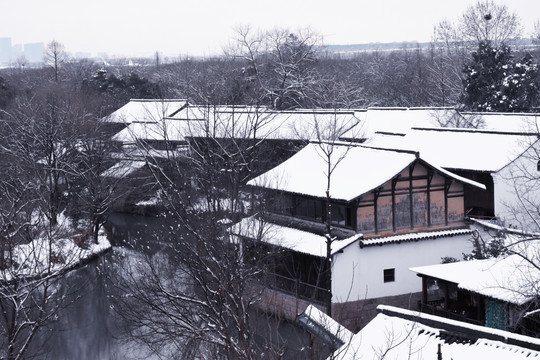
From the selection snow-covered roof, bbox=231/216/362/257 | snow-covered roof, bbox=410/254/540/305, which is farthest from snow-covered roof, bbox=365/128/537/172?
snow-covered roof, bbox=410/254/540/305

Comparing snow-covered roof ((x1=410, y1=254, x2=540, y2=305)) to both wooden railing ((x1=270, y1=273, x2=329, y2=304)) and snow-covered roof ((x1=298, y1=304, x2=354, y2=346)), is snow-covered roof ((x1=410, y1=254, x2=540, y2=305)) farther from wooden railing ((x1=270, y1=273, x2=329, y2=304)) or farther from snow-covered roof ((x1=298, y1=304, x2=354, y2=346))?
snow-covered roof ((x1=298, y1=304, x2=354, y2=346))

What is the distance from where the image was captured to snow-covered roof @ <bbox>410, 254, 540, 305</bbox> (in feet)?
39.0

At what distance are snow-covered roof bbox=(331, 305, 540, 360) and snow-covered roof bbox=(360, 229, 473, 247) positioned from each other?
5.79m

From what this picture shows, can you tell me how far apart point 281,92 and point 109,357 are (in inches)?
929

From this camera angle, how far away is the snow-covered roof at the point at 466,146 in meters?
20.3

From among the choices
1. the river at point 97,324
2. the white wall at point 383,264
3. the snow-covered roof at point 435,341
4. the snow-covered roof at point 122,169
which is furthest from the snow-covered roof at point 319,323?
the snow-covered roof at point 122,169

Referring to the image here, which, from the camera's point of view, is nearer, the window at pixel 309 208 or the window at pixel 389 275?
the window at pixel 389 275

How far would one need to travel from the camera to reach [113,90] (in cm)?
4281

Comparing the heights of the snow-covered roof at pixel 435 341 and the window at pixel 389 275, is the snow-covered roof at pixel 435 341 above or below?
above

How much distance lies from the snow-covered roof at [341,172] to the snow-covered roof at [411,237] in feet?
3.61

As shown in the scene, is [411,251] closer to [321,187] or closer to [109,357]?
[321,187]

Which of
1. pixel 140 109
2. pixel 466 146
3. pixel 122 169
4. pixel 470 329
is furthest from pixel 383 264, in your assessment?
pixel 140 109

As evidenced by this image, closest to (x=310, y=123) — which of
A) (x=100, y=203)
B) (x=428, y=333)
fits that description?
(x=100, y=203)

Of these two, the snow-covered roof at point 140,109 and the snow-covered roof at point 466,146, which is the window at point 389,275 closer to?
the snow-covered roof at point 466,146
